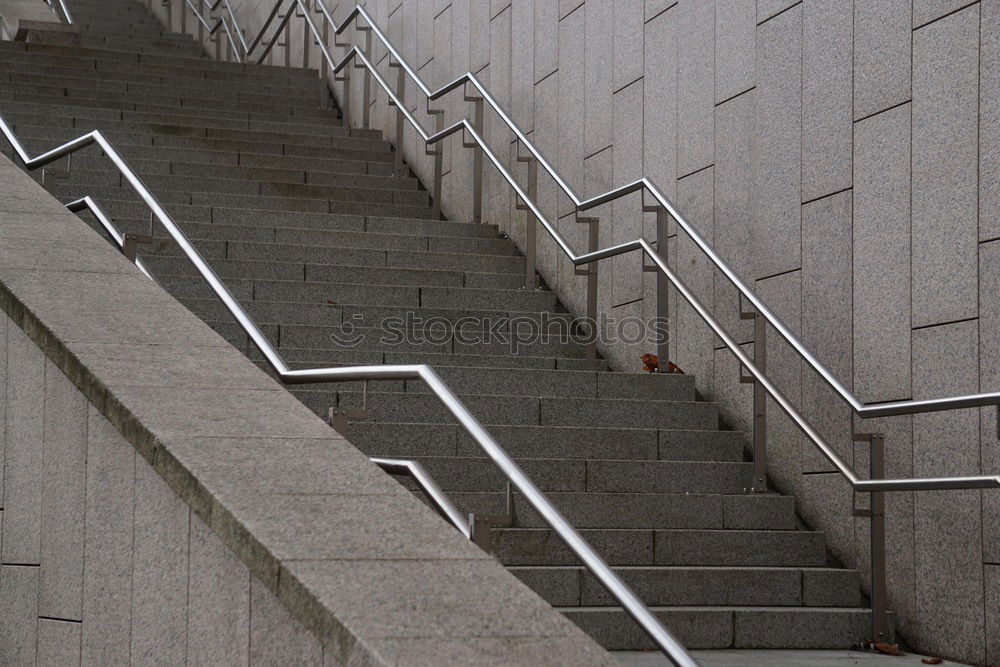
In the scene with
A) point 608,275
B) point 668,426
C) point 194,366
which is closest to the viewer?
point 194,366

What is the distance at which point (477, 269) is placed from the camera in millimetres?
8523

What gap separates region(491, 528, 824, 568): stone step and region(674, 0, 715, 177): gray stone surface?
2.32 m

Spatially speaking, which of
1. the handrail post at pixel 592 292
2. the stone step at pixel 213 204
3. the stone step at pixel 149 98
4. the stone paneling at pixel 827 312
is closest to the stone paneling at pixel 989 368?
the stone paneling at pixel 827 312

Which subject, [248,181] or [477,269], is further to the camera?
[248,181]

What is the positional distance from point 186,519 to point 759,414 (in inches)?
135

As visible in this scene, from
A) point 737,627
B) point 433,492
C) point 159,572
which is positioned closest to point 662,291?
point 737,627

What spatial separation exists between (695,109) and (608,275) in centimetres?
129

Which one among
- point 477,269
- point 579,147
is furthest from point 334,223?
point 579,147

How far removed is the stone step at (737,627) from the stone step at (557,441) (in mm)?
1206

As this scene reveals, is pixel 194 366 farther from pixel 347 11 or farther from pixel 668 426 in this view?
pixel 347 11

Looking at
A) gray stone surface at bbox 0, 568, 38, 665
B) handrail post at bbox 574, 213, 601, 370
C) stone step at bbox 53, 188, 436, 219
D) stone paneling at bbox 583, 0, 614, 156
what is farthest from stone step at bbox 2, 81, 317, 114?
gray stone surface at bbox 0, 568, 38, 665

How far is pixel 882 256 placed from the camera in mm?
5691

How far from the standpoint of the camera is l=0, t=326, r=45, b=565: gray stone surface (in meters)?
4.20

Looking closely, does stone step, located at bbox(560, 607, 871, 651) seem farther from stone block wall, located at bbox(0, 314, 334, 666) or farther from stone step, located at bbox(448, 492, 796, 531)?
stone block wall, located at bbox(0, 314, 334, 666)
